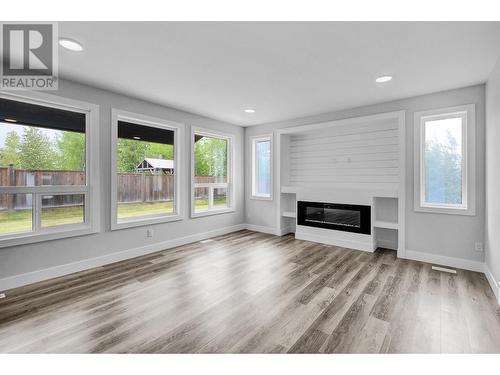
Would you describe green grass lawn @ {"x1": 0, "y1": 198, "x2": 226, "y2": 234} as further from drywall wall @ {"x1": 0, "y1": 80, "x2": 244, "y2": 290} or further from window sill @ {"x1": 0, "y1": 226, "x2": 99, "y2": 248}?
drywall wall @ {"x1": 0, "y1": 80, "x2": 244, "y2": 290}

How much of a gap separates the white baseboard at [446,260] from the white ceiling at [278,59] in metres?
2.42

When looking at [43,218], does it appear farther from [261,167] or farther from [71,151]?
[261,167]

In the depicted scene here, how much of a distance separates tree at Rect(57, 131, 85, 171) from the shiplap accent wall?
400 centimetres

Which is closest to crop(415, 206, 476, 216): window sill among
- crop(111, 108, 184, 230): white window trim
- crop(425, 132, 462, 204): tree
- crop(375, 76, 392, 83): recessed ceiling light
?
crop(425, 132, 462, 204): tree

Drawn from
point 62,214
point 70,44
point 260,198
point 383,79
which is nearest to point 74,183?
point 62,214

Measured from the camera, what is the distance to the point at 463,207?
3.40m

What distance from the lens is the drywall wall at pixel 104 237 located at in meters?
2.83

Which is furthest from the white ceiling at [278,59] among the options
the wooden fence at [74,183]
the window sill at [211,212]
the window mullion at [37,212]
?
the window sill at [211,212]

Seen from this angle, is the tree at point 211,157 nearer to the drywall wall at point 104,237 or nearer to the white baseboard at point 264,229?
the drywall wall at point 104,237

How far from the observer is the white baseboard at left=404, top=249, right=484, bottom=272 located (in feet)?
10.7

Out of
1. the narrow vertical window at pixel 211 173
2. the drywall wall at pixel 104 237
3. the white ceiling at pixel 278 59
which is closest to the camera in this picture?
the white ceiling at pixel 278 59
